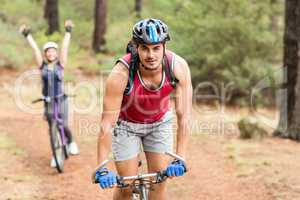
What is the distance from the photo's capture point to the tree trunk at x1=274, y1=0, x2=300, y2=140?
10617 millimetres

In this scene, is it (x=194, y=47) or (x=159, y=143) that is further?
(x=194, y=47)

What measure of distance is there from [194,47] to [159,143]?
12.6 m

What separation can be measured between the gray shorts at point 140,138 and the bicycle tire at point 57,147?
400 cm

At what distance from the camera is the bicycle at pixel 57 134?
9031 mm

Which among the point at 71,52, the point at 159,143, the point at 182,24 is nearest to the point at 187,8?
the point at 182,24

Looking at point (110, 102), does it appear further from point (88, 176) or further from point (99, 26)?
point (99, 26)

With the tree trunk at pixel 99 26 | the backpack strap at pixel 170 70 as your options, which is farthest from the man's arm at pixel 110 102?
the tree trunk at pixel 99 26

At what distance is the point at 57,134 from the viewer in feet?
30.6

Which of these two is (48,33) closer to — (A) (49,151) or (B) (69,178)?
(A) (49,151)

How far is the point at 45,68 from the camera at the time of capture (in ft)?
29.9

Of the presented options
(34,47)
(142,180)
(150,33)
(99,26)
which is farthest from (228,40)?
(142,180)

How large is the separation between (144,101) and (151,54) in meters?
0.51

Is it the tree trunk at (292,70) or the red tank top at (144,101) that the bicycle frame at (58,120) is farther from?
the tree trunk at (292,70)

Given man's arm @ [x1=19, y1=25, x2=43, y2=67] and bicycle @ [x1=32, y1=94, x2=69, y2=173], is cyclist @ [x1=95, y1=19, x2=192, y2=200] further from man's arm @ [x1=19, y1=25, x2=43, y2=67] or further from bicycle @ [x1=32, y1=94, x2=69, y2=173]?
man's arm @ [x1=19, y1=25, x2=43, y2=67]
